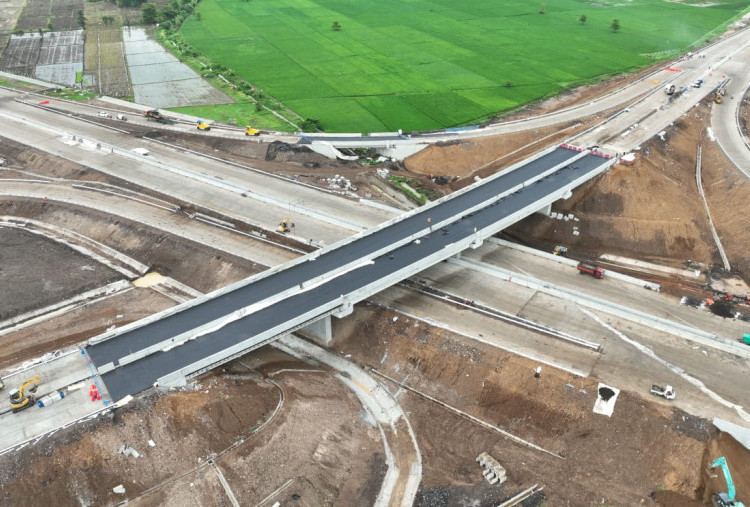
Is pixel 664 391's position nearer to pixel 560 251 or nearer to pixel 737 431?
pixel 737 431

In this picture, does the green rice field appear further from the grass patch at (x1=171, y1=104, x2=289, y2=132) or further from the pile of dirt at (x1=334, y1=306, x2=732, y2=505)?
the pile of dirt at (x1=334, y1=306, x2=732, y2=505)

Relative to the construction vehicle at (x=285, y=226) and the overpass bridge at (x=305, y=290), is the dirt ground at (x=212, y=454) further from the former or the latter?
the construction vehicle at (x=285, y=226)

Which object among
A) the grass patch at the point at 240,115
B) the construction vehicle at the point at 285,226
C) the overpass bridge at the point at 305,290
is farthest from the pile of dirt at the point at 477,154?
the grass patch at the point at 240,115

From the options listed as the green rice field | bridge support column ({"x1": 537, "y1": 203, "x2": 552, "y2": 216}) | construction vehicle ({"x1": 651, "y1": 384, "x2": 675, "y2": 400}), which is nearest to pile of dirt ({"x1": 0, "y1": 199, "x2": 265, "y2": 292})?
bridge support column ({"x1": 537, "y1": 203, "x2": 552, "y2": 216})

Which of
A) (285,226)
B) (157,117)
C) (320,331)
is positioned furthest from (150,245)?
(157,117)

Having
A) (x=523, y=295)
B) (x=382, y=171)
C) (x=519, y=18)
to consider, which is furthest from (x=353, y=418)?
(x=519, y=18)

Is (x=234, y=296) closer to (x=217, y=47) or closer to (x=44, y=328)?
(x=44, y=328)
